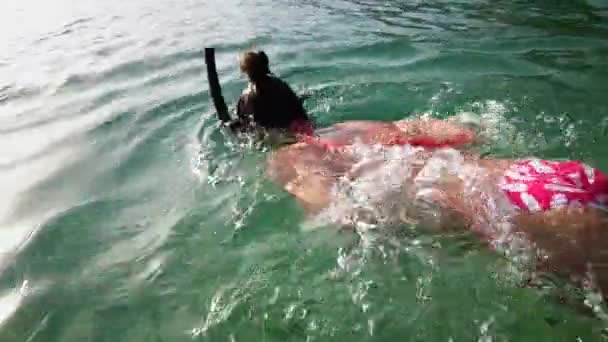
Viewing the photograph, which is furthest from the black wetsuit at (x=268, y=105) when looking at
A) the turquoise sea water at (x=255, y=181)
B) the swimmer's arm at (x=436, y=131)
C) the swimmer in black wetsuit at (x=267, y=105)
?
the swimmer's arm at (x=436, y=131)

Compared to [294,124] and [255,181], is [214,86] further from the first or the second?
[255,181]

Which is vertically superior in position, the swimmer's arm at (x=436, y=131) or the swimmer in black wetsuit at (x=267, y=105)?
the swimmer in black wetsuit at (x=267, y=105)

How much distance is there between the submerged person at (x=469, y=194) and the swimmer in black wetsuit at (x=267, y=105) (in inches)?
21.1

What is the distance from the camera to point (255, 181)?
17.2 ft

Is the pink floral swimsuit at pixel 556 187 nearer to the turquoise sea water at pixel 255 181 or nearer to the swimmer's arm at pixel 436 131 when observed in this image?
the turquoise sea water at pixel 255 181

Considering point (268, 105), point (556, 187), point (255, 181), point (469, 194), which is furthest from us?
point (268, 105)

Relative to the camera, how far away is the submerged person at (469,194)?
11.2ft

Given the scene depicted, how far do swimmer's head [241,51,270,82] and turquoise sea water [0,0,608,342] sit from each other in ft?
2.80

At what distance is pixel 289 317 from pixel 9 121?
614 cm

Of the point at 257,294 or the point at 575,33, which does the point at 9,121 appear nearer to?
the point at 257,294

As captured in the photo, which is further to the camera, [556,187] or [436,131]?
[436,131]

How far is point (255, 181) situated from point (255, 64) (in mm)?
1264

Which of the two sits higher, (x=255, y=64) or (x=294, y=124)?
(x=255, y=64)

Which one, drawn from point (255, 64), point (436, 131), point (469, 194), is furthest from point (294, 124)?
point (469, 194)
